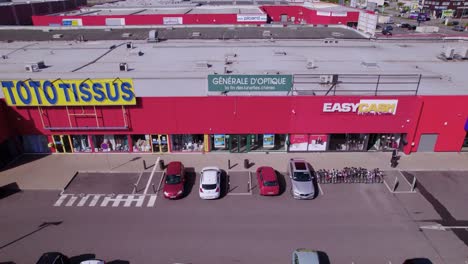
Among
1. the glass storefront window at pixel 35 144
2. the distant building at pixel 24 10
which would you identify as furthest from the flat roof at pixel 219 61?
the distant building at pixel 24 10

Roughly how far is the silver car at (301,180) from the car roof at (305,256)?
6.40 metres

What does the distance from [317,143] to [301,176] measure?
6939 mm

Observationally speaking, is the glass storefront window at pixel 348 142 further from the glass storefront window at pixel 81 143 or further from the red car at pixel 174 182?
the glass storefront window at pixel 81 143

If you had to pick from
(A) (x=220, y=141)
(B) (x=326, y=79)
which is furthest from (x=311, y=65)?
(A) (x=220, y=141)

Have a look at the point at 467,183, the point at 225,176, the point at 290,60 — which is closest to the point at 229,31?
the point at 290,60

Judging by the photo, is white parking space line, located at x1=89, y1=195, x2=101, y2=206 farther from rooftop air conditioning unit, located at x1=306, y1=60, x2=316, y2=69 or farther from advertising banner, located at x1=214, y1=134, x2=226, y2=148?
rooftop air conditioning unit, located at x1=306, y1=60, x2=316, y2=69

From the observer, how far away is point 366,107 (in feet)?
102

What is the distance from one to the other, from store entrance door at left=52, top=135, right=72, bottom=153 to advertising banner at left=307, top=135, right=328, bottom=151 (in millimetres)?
24701

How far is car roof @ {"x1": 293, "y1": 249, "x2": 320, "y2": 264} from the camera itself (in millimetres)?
19594

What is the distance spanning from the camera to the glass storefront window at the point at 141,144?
3366 cm

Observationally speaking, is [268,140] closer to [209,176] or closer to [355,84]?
[209,176]

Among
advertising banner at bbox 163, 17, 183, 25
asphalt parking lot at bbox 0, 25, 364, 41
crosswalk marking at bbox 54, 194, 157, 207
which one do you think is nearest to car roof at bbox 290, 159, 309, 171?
crosswalk marking at bbox 54, 194, 157, 207

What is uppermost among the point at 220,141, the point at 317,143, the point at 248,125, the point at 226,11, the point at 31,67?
the point at 226,11

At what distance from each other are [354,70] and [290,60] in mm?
8055
